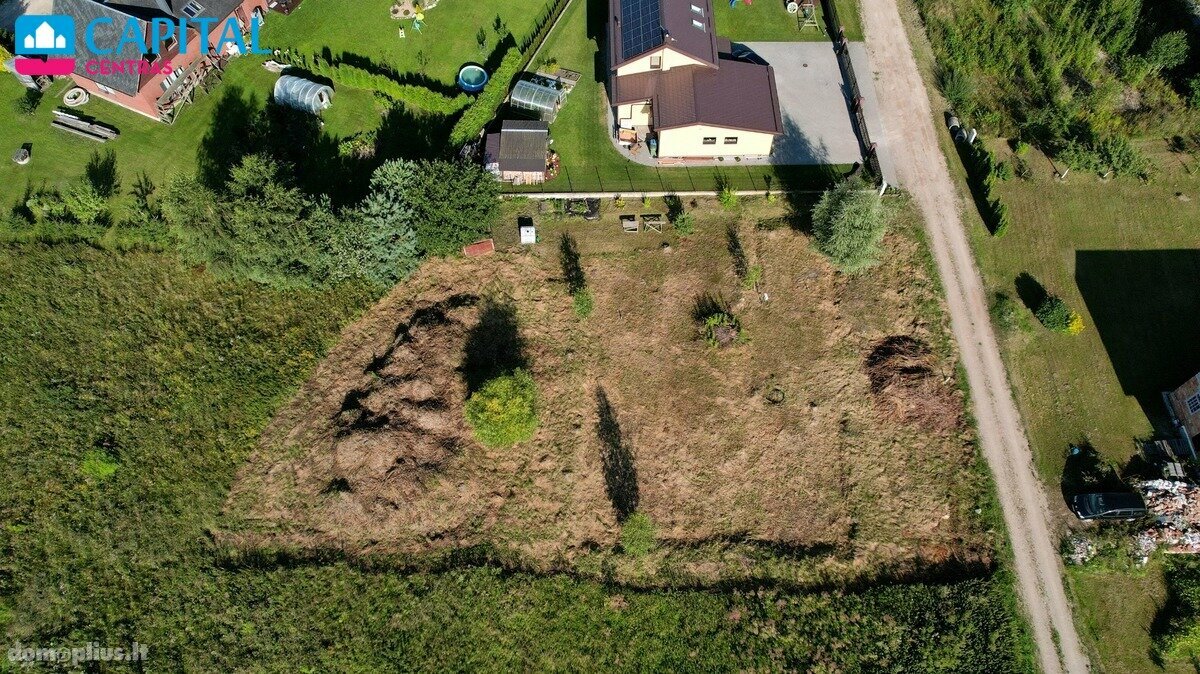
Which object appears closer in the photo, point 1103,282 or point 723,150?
point 1103,282

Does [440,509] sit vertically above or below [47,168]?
below

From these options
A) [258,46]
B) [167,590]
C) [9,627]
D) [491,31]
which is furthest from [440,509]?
[258,46]

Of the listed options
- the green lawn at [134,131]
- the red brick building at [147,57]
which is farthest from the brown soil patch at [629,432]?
the red brick building at [147,57]

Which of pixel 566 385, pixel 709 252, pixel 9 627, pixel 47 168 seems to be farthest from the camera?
pixel 47 168

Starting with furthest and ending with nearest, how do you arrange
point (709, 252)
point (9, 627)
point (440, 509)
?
point (709, 252)
point (440, 509)
point (9, 627)

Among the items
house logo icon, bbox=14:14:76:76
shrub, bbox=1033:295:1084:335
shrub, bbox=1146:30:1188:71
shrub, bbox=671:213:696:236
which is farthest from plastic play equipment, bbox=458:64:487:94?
shrub, bbox=1146:30:1188:71

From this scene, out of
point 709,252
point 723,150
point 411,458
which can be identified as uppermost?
point 723,150

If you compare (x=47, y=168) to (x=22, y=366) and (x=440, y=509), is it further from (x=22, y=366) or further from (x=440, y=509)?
(x=440, y=509)

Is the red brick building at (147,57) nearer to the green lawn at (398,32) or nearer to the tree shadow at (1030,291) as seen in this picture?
the green lawn at (398,32)
